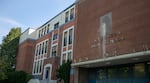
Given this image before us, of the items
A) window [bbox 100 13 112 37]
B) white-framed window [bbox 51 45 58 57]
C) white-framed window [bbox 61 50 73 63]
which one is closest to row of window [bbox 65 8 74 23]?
white-framed window [bbox 51 45 58 57]

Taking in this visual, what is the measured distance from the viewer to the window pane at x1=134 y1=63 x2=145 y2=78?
15.5m

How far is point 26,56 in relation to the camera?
4097cm

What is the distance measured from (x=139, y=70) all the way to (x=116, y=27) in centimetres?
436

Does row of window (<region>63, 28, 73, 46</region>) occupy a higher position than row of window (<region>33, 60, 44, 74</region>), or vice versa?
row of window (<region>63, 28, 73, 46</region>)

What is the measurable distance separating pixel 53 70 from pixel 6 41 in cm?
2354

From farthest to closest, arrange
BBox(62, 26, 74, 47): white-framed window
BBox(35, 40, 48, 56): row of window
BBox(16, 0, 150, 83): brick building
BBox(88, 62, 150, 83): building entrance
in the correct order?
BBox(35, 40, 48, 56): row of window, BBox(62, 26, 74, 47): white-framed window, BBox(88, 62, 150, 83): building entrance, BBox(16, 0, 150, 83): brick building

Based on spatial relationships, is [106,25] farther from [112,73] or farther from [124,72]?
[112,73]

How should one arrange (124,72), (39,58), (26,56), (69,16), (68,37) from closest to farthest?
(124,72) < (68,37) < (69,16) < (39,58) < (26,56)

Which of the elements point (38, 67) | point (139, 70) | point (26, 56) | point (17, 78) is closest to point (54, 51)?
point (38, 67)

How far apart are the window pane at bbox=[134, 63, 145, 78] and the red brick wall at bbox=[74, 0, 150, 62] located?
2.34 m

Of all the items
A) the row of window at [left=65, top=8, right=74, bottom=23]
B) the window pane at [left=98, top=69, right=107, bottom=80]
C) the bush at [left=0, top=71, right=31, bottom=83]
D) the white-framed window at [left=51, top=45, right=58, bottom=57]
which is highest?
the row of window at [left=65, top=8, right=74, bottom=23]

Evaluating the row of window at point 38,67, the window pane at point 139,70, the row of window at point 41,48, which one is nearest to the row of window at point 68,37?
the row of window at point 41,48

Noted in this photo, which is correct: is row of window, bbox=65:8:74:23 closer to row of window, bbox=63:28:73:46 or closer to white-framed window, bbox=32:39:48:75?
row of window, bbox=63:28:73:46

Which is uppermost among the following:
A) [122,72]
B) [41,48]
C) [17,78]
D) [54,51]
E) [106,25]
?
[41,48]
